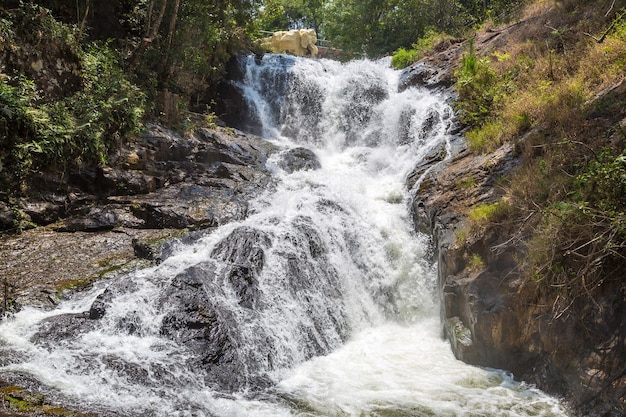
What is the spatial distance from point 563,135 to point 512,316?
3283 millimetres

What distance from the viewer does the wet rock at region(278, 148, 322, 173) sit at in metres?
13.4

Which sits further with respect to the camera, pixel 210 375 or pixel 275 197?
pixel 275 197

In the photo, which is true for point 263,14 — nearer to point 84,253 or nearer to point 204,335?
point 84,253

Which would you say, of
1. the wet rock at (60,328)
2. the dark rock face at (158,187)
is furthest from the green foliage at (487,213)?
the wet rock at (60,328)

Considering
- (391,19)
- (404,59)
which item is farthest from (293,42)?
(404,59)

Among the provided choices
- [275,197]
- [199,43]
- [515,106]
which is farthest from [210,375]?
[199,43]

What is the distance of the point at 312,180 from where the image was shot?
12.5m

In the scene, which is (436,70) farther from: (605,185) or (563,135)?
(605,185)

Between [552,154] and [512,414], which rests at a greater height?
[552,154]

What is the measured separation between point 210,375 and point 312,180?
24.0 feet

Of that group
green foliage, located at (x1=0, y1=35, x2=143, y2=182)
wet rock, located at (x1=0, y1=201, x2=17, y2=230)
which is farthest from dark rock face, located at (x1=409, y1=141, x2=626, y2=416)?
wet rock, located at (x1=0, y1=201, x2=17, y2=230)

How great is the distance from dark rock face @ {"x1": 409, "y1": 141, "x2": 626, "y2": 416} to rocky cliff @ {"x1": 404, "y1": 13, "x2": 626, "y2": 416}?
0.01 m

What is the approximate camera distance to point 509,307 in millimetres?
6625

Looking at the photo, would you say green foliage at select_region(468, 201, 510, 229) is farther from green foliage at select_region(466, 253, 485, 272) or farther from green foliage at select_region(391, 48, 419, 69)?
green foliage at select_region(391, 48, 419, 69)
